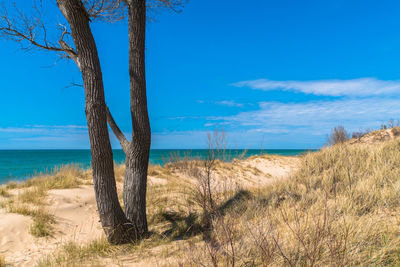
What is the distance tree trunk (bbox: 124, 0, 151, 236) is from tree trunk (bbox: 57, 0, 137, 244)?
0.37 m

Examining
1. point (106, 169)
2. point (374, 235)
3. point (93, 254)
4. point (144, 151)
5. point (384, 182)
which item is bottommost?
point (93, 254)

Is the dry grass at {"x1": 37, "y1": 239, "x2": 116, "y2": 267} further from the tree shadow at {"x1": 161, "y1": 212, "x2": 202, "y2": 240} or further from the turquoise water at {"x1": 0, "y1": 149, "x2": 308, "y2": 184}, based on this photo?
the turquoise water at {"x1": 0, "y1": 149, "x2": 308, "y2": 184}

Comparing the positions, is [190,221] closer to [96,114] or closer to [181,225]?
[181,225]

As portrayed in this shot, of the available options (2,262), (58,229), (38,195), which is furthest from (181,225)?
(38,195)

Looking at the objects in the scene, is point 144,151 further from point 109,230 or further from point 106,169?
point 109,230

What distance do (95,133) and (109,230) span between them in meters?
1.60

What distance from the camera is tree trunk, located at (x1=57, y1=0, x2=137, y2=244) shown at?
3.72 m

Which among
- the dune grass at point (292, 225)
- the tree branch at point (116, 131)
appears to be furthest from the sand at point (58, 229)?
the tree branch at point (116, 131)

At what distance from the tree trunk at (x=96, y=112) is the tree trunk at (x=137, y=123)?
1.21ft

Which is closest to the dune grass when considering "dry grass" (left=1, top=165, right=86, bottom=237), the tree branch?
"dry grass" (left=1, top=165, right=86, bottom=237)

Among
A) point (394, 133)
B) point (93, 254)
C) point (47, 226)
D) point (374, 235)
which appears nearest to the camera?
point (374, 235)

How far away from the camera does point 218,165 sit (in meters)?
10.9

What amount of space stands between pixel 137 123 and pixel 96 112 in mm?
667

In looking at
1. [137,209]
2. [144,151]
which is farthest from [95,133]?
[137,209]
